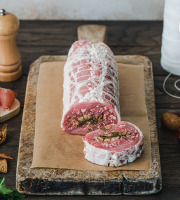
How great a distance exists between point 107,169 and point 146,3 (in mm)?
1706

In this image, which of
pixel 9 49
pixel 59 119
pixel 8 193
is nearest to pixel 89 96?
pixel 59 119

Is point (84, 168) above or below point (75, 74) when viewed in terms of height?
below


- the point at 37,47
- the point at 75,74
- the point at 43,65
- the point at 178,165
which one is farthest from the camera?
the point at 37,47

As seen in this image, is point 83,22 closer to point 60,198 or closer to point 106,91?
point 106,91

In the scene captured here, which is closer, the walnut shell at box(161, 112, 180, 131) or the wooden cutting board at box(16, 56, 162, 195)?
the wooden cutting board at box(16, 56, 162, 195)

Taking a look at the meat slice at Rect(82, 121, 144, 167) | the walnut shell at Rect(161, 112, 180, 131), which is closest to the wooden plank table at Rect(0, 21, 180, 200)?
the walnut shell at Rect(161, 112, 180, 131)

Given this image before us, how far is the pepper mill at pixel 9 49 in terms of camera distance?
101 inches

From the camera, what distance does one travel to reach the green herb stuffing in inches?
77.8

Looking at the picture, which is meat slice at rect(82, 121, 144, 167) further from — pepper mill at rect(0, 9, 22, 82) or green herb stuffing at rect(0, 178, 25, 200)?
pepper mill at rect(0, 9, 22, 82)

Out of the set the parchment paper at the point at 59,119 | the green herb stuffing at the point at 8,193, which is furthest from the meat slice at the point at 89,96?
the green herb stuffing at the point at 8,193

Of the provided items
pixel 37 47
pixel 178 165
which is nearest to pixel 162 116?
pixel 178 165

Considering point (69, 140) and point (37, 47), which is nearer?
point (69, 140)

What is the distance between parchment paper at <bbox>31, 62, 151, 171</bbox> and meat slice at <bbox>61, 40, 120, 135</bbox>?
0.28 ft

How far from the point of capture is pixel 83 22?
3.42 metres
